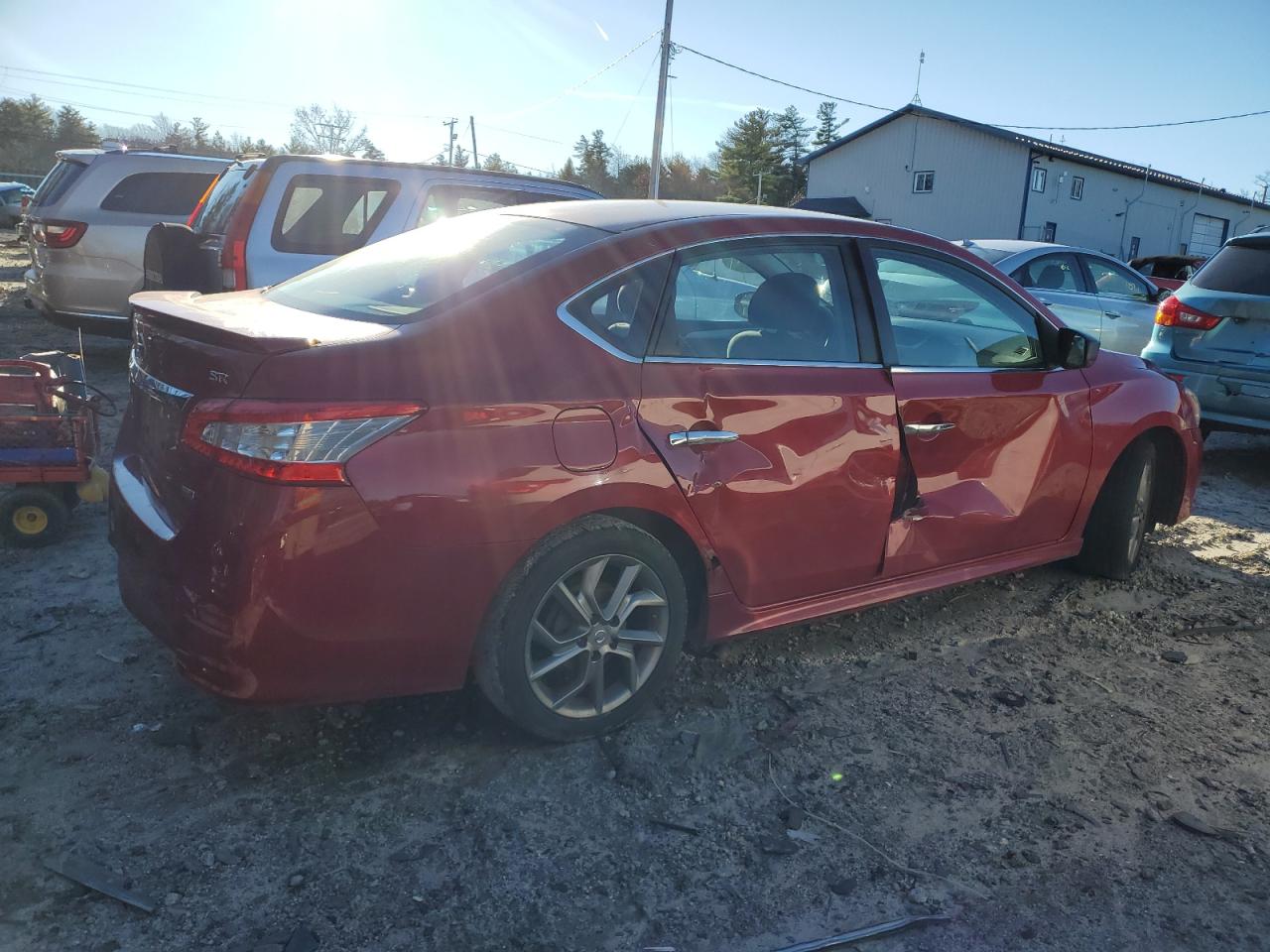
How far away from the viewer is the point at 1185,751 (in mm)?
3197

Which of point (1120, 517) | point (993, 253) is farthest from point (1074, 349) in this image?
point (993, 253)

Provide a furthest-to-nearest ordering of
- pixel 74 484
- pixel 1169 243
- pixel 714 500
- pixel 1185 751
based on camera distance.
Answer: pixel 1169 243 < pixel 74 484 < pixel 1185 751 < pixel 714 500

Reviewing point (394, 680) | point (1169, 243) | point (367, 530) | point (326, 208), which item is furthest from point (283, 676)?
point (1169, 243)

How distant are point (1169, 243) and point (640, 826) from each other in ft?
151

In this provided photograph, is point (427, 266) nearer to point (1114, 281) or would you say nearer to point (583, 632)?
point (583, 632)

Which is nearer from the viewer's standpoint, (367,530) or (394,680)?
(367,530)

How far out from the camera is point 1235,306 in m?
6.96

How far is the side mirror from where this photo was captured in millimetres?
4043

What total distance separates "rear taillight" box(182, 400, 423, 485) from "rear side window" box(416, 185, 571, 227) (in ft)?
15.0

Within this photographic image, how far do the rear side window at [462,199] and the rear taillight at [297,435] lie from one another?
15.0 feet

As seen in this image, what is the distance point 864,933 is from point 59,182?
10.1 meters

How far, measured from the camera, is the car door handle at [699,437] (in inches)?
114

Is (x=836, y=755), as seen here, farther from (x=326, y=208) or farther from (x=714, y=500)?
(x=326, y=208)

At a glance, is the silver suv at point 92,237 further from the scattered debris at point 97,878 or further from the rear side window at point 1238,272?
the rear side window at point 1238,272
